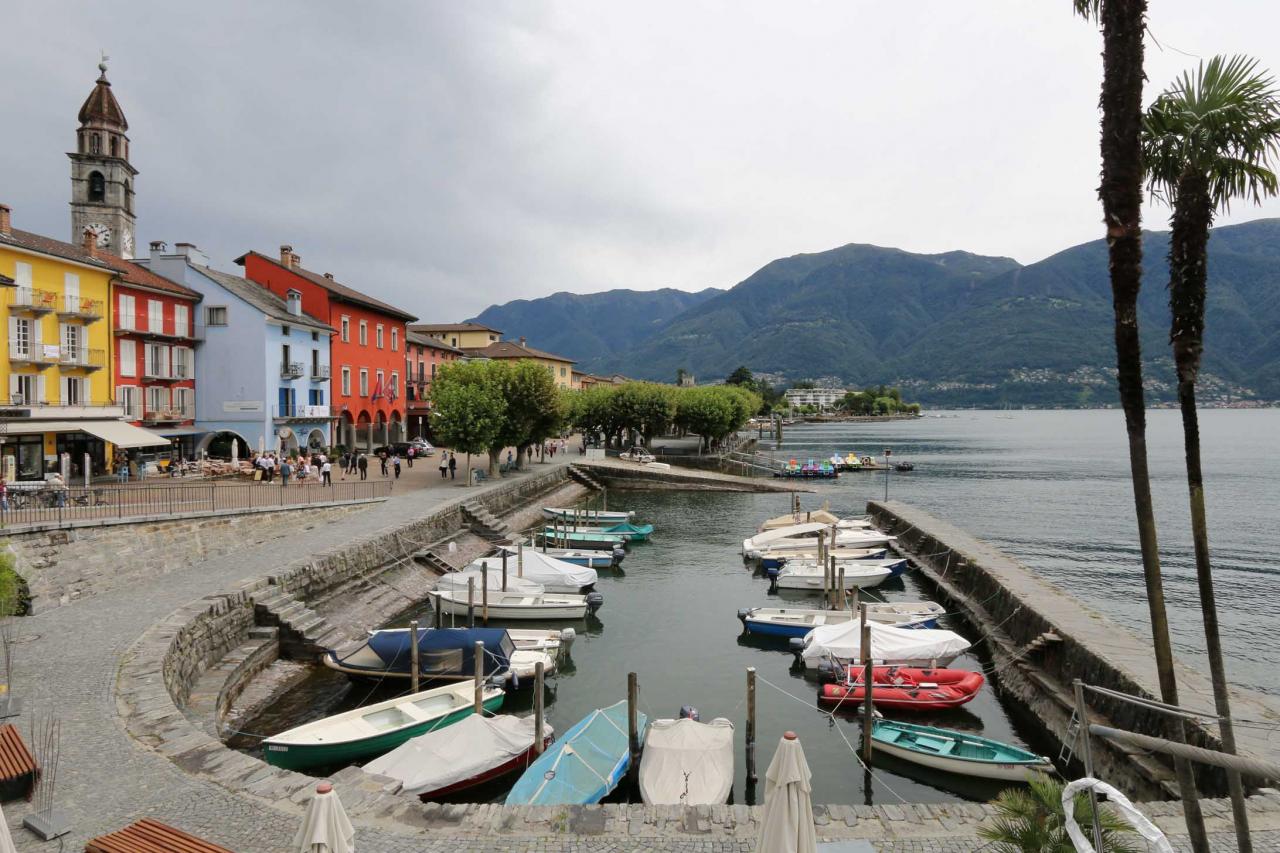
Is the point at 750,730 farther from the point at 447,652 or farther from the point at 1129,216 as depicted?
the point at 1129,216

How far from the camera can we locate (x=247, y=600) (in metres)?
20.5

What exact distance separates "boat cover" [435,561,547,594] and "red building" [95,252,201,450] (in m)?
23.0

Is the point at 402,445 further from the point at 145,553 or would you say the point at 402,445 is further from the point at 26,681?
the point at 26,681

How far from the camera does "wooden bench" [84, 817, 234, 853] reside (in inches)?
312

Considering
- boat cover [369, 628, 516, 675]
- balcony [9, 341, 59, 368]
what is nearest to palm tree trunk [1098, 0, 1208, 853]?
boat cover [369, 628, 516, 675]

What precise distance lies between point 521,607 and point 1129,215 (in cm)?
2356

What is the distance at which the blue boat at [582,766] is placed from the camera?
41.9 ft

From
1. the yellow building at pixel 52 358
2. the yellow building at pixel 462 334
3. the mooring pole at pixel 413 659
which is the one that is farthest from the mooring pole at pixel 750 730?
the yellow building at pixel 462 334

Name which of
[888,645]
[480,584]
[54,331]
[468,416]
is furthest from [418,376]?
[888,645]

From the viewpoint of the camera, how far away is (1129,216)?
6188mm

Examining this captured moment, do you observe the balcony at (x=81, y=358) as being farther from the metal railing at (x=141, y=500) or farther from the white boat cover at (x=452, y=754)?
the white boat cover at (x=452, y=754)

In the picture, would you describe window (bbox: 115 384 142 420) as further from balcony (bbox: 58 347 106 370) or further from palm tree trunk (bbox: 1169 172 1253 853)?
palm tree trunk (bbox: 1169 172 1253 853)

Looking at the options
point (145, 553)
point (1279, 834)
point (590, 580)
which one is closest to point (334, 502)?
point (145, 553)

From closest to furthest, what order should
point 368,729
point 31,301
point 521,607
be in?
point 368,729
point 521,607
point 31,301
